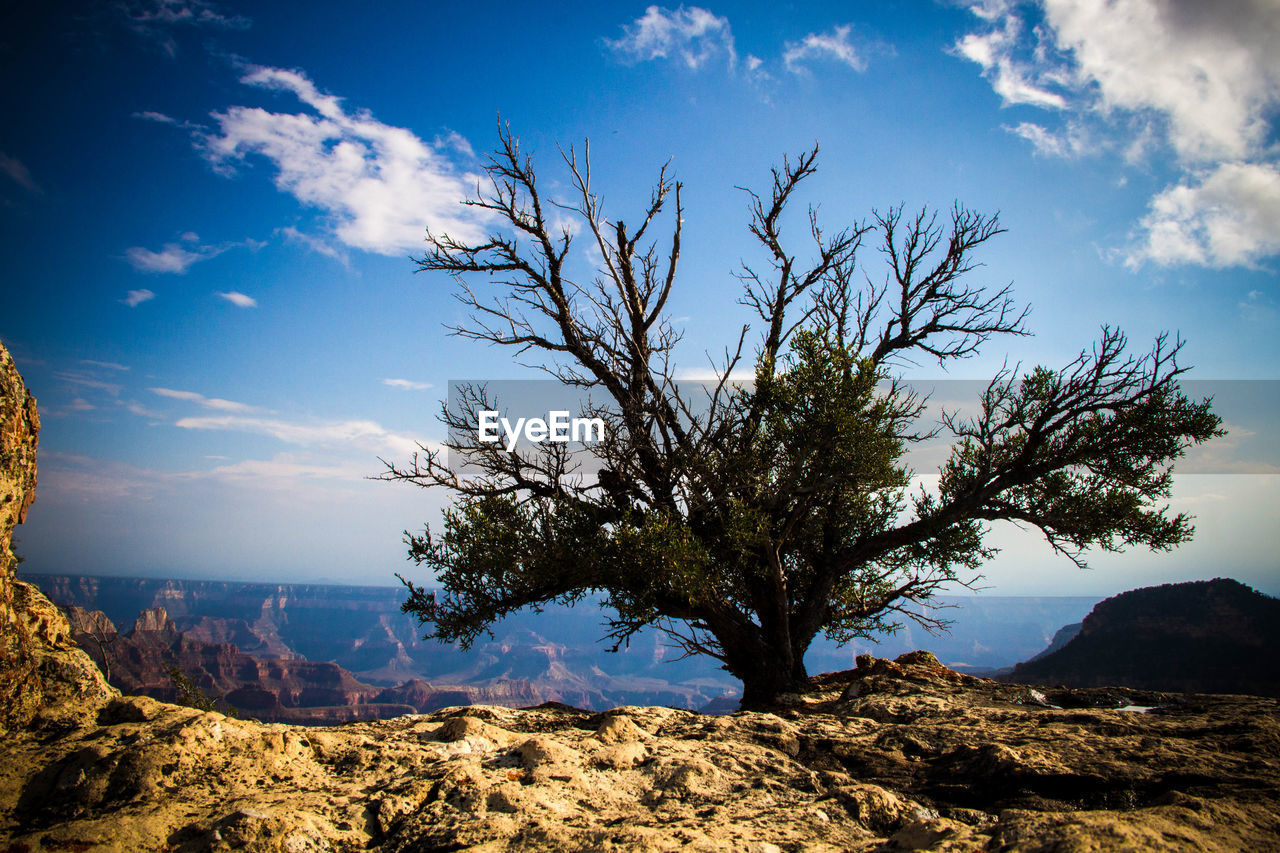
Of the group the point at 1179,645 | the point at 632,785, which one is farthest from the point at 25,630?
the point at 1179,645

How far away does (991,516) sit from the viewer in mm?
11492

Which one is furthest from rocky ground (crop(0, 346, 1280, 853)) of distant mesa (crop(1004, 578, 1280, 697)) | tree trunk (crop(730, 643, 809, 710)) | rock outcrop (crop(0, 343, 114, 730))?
distant mesa (crop(1004, 578, 1280, 697))

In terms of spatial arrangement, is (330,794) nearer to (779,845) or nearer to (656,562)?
(779,845)

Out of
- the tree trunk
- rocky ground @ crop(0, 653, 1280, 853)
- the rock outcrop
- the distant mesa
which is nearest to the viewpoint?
rocky ground @ crop(0, 653, 1280, 853)

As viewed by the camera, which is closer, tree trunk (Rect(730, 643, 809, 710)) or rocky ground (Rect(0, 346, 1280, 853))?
rocky ground (Rect(0, 346, 1280, 853))

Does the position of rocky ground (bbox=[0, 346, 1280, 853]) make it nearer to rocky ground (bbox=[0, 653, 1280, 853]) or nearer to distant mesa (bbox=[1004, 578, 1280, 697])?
rocky ground (bbox=[0, 653, 1280, 853])

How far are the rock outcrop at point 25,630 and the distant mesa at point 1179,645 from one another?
63.7 metres

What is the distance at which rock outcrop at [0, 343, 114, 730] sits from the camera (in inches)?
165

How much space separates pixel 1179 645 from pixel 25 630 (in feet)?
282

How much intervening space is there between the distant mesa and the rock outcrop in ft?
209

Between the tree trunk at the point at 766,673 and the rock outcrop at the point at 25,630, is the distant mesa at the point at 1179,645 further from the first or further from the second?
the rock outcrop at the point at 25,630

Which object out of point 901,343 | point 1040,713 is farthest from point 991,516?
point 1040,713

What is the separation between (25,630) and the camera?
14.7 feet

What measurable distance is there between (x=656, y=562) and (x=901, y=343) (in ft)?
25.1
